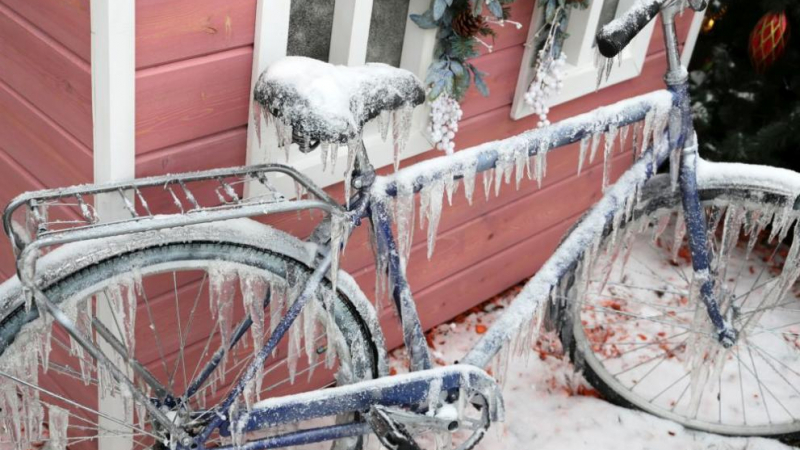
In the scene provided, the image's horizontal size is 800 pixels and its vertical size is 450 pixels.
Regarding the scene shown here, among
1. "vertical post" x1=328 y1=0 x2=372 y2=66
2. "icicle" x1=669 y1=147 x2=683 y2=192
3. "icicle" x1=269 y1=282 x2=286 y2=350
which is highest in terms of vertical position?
"vertical post" x1=328 y1=0 x2=372 y2=66

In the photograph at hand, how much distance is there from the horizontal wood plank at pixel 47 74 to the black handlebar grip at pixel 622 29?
1147 mm

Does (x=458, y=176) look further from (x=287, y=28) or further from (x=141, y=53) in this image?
(x=141, y=53)

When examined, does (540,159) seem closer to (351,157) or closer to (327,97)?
(351,157)

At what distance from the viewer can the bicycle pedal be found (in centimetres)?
225

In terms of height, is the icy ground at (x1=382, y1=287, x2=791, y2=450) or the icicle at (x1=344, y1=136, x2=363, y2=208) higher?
the icicle at (x1=344, y1=136, x2=363, y2=208)

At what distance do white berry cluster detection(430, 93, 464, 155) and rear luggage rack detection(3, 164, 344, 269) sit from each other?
52 cm

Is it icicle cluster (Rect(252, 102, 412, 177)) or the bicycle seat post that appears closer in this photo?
icicle cluster (Rect(252, 102, 412, 177))

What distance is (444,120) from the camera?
2.63m

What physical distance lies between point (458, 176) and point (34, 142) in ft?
3.33

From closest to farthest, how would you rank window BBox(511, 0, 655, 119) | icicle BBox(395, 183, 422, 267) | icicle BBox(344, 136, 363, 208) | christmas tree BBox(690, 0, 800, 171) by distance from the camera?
1. icicle BBox(344, 136, 363, 208)
2. icicle BBox(395, 183, 422, 267)
3. window BBox(511, 0, 655, 119)
4. christmas tree BBox(690, 0, 800, 171)

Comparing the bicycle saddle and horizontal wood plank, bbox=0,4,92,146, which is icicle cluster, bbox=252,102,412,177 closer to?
the bicycle saddle

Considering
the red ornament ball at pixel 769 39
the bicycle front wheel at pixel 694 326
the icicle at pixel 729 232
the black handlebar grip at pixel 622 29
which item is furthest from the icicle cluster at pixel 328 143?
the red ornament ball at pixel 769 39

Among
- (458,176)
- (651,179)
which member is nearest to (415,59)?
(458,176)

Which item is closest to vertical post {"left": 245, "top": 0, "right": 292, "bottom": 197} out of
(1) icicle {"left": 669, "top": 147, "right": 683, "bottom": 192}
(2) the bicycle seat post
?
(2) the bicycle seat post
